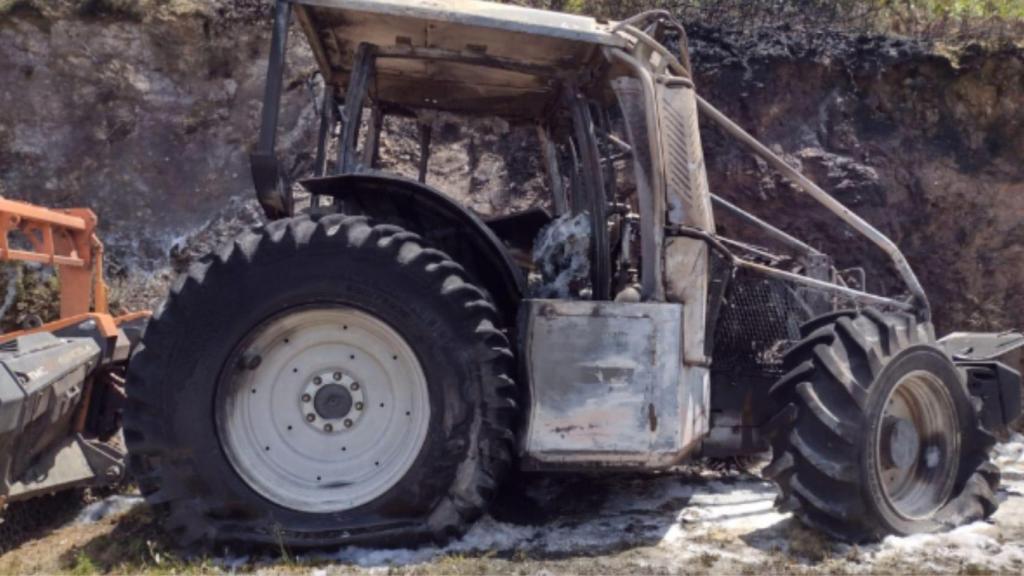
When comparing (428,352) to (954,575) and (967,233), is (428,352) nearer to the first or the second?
(954,575)

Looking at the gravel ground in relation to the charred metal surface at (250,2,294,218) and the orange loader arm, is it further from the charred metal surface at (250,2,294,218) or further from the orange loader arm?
the charred metal surface at (250,2,294,218)

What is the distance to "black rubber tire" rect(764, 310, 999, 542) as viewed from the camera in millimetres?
4141

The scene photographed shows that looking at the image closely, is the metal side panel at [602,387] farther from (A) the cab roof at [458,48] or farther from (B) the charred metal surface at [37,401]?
(B) the charred metal surface at [37,401]

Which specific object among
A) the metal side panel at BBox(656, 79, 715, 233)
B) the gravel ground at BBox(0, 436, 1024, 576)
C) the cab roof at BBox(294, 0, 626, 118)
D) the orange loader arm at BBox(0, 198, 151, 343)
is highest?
the cab roof at BBox(294, 0, 626, 118)

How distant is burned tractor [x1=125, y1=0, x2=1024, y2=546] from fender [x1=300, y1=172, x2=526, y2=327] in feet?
0.04

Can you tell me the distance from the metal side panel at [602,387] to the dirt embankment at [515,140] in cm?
400

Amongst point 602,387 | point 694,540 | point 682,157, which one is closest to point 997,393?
point 694,540

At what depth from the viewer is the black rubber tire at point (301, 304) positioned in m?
3.95

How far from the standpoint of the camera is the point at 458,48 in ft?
15.3

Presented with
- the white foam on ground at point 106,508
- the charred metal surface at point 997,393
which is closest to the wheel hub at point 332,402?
the white foam on ground at point 106,508

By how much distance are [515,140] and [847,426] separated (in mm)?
4431

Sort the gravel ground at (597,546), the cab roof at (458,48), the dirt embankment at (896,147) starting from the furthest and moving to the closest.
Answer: the dirt embankment at (896,147)
the cab roof at (458,48)
the gravel ground at (597,546)

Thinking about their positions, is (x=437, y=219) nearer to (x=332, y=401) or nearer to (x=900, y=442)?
(x=332, y=401)

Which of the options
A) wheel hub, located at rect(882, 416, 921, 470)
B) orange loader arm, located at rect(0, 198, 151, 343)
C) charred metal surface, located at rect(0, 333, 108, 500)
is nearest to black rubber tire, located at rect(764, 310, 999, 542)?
wheel hub, located at rect(882, 416, 921, 470)
